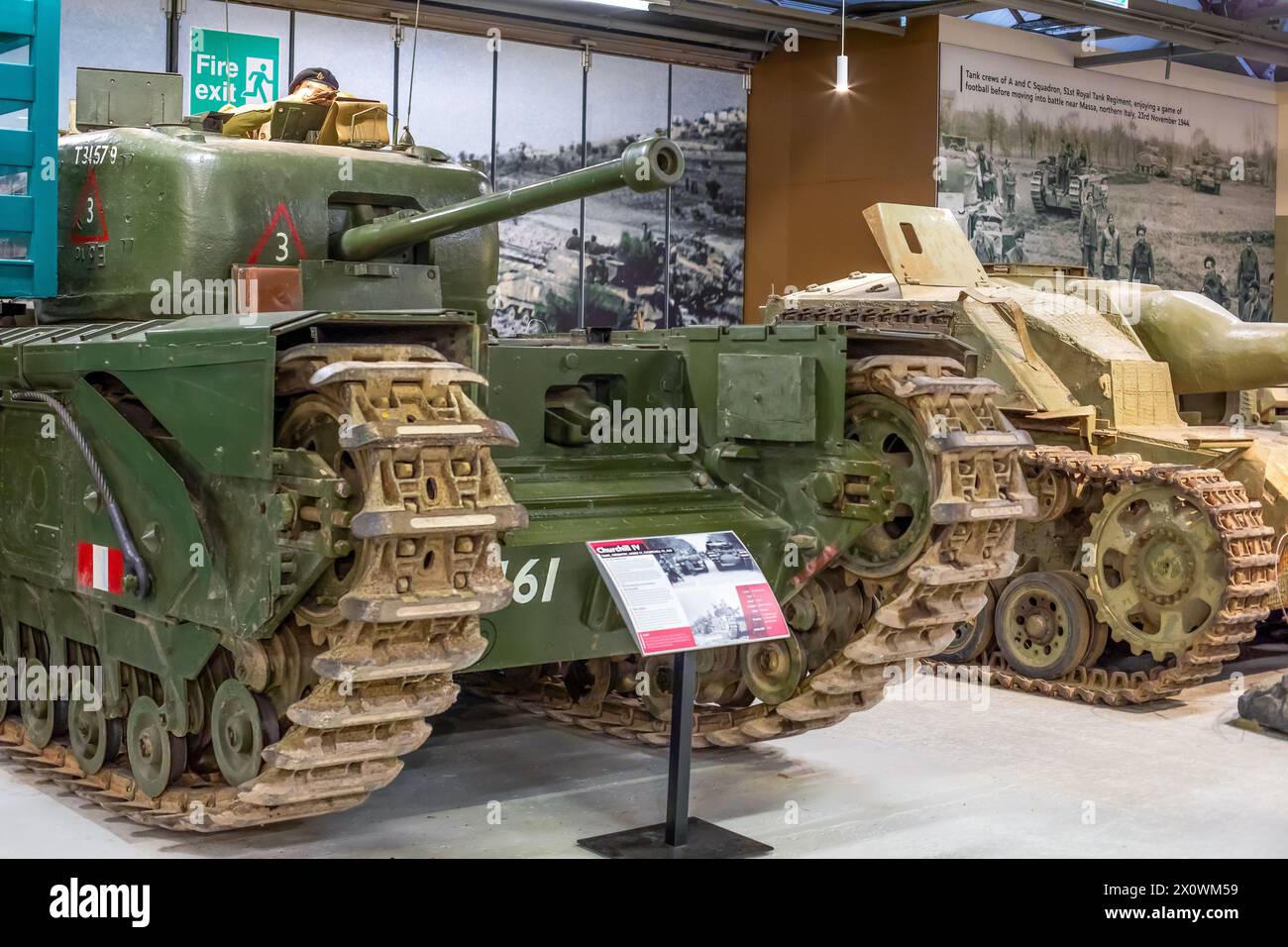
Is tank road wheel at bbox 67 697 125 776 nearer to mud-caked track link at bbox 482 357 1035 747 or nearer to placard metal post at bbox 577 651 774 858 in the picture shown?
placard metal post at bbox 577 651 774 858

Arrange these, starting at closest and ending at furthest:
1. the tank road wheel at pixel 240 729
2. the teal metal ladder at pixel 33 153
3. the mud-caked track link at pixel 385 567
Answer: the mud-caked track link at pixel 385 567, the tank road wheel at pixel 240 729, the teal metal ladder at pixel 33 153

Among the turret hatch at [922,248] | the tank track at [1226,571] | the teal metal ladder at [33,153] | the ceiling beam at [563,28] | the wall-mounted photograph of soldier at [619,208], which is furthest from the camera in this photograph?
the wall-mounted photograph of soldier at [619,208]

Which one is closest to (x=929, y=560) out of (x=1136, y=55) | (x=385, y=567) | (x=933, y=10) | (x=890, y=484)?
(x=890, y=484)

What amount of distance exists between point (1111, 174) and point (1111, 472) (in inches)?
321

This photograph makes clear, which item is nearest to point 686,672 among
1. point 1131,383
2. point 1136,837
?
point 1136,837

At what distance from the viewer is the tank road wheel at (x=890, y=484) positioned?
6430 mm

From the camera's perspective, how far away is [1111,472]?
8906 millimetres

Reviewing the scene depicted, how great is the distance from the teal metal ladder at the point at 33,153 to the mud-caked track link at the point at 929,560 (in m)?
3.52

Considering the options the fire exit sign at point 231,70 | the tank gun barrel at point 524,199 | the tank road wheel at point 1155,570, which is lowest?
the tank road wheel at point 1155,570

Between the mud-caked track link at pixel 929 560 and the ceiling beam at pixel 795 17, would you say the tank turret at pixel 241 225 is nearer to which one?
the mud-caked track link at pixel 929 560

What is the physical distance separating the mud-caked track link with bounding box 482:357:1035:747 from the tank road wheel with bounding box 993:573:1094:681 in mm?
2612

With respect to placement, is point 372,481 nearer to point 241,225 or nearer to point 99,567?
point 99,567

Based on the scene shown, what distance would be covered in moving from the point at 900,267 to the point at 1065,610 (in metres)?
2.74

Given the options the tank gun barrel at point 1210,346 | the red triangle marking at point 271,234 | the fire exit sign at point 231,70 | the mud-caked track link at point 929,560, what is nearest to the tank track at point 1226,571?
the tank gun barrel at point 1210,346
